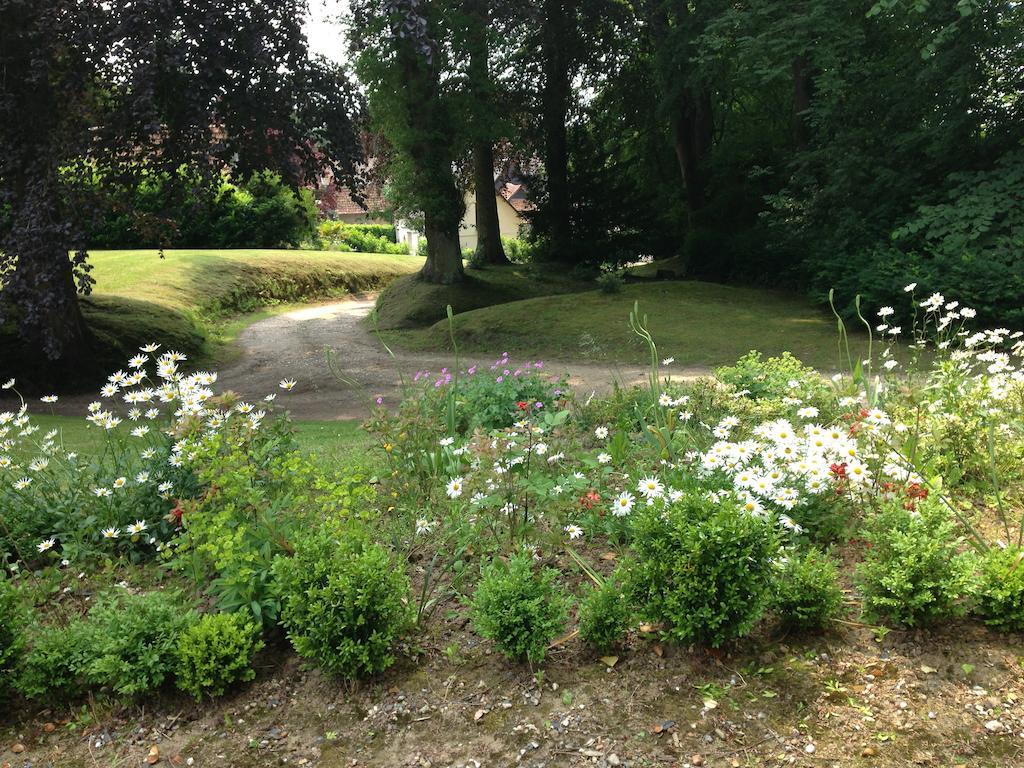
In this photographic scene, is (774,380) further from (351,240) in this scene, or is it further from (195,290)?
(351,240)

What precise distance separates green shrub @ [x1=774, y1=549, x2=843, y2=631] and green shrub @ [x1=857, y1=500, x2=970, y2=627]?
0.13 m

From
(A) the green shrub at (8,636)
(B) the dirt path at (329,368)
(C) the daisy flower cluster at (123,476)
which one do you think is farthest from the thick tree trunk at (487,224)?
(A) the green shrub at (8,636)

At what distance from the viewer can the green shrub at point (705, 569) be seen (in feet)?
8.27

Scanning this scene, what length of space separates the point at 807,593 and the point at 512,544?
3.95 feet

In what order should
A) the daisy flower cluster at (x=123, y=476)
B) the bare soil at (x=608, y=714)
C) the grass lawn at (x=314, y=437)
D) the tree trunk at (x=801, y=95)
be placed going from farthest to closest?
1. the tree trunk at (x=801, y=95)
2. the grass lawn at (x=314, y=437)
3. the daisy flower cluster at (x=123, y=476)
4. the bare soil at (x=608, y=714)

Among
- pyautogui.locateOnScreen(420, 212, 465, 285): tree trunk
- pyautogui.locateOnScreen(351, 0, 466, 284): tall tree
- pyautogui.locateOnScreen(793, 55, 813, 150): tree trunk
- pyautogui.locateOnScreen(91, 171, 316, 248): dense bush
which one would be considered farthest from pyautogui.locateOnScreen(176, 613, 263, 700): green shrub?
pyautogui.locateOnScreen(91, 171, 316, 248): dense bush

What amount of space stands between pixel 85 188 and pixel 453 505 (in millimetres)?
7509

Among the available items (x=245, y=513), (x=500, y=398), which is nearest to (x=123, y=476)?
(x=245, y=513)

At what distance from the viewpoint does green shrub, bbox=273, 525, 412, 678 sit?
2.66m

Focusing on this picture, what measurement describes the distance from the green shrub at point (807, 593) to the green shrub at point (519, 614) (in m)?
0.72

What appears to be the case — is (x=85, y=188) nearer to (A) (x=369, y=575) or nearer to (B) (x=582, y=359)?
(B) (x=582, y=359)

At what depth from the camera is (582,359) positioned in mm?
11312

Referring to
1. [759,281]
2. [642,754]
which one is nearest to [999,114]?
[759,281]

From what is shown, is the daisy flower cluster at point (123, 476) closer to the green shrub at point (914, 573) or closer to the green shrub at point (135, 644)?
the green shrub at point (135, 644)
